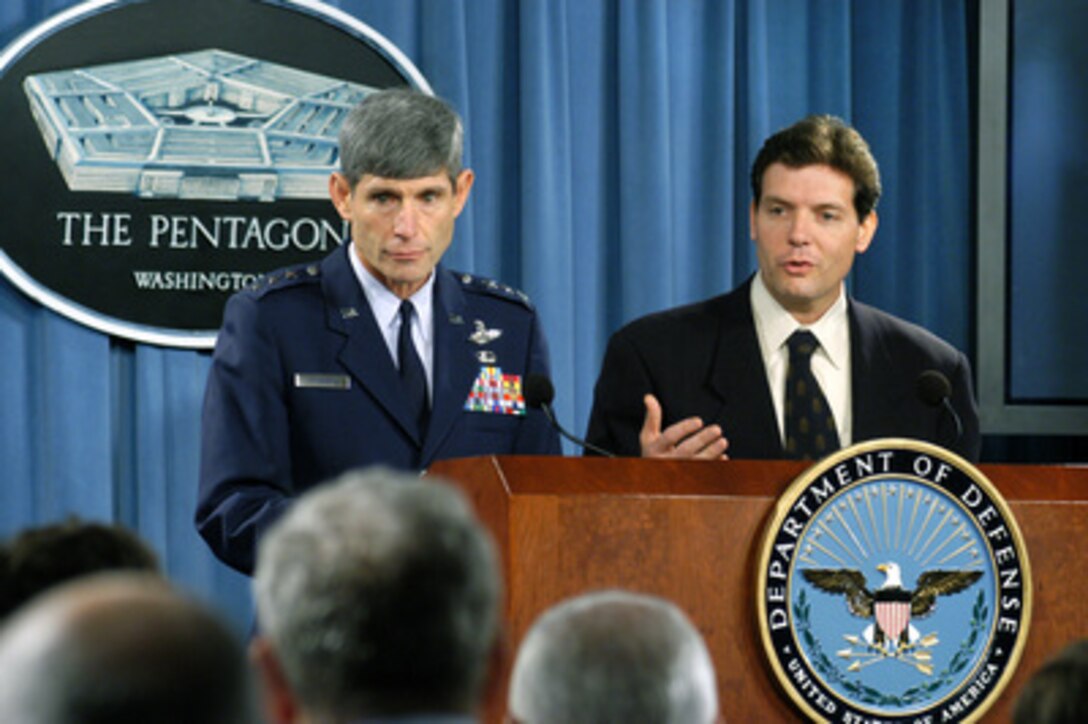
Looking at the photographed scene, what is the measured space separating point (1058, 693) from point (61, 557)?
658 millimetres

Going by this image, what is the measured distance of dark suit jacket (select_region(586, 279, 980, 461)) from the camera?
2.90 metres

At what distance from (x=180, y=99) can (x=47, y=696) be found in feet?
12.1

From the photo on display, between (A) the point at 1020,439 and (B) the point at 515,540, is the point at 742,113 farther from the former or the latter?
(B) the point at 515,540

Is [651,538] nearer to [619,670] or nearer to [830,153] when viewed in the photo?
[619,670]

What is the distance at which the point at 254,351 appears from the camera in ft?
8.87

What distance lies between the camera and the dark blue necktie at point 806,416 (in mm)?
2879

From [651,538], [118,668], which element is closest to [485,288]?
[651,538]

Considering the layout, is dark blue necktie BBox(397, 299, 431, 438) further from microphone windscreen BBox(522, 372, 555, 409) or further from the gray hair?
microphone windscreen BBox(522, 372, 555, 409)

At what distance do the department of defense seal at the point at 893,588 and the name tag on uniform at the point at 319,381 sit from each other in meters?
0.83

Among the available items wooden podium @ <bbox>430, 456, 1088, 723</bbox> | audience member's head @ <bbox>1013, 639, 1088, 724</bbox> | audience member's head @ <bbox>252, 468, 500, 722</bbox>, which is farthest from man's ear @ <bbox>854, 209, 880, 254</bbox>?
audience member's head @ <bbox>252, 468, 500, 722</bbox>

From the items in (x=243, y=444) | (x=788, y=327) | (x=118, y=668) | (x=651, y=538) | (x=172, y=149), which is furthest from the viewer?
(x=172, y=149)

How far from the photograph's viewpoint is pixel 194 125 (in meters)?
4.23

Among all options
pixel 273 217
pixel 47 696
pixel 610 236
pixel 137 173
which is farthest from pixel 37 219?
pixel 47 696

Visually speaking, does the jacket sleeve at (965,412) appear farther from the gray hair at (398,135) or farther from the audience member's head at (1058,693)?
the audience member's head at (1058,693)
